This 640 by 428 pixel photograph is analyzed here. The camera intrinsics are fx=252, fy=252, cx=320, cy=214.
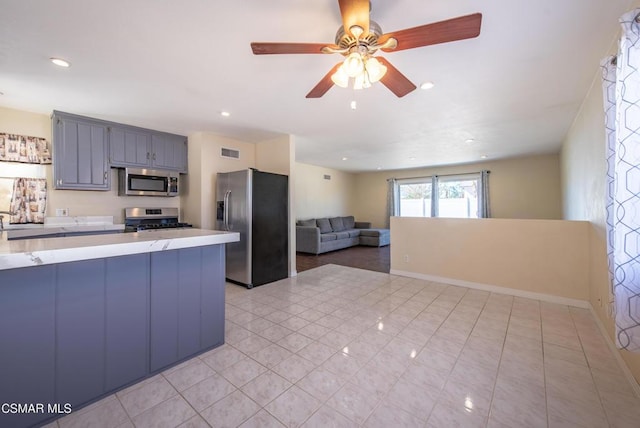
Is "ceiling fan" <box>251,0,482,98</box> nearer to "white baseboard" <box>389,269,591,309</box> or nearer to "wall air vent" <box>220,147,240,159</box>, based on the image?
"wall air vent" <box>220,147,240,159</box>

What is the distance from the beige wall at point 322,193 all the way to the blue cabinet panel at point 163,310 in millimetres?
5522

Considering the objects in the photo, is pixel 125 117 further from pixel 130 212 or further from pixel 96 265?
pixel 96 265

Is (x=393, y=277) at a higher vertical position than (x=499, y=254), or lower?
lower

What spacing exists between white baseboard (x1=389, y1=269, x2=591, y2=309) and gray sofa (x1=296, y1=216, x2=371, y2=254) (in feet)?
8.14

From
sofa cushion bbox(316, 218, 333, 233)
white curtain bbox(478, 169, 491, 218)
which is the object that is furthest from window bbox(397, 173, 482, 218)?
sofa cushion bbox(316, 218, 333, 233)

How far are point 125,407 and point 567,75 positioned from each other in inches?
176

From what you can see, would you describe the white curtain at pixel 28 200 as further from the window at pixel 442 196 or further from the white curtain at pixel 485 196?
the white curtain at pixel 485 196

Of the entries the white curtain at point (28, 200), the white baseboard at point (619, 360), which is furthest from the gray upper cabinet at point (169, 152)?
the white baseboard at point (619, 360)

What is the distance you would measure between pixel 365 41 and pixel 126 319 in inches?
92.0

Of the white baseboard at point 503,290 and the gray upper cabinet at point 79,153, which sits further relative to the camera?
the gray upper cabinet at point 79,153

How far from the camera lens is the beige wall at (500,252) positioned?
3.11m

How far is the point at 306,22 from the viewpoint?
1716 mm

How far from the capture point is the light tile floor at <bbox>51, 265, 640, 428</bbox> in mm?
1444

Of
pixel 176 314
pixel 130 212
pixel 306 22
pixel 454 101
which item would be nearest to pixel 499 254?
pixel 454 101
